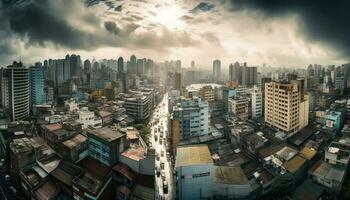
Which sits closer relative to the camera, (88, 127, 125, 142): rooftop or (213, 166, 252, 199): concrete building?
(213, 166, 252, 199): concrete building

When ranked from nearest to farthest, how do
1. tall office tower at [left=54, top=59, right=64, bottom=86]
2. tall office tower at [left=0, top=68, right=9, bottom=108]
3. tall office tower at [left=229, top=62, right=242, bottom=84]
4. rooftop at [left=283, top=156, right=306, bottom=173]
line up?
1. rooftop at [left=283, top=156, right=306, bottom=173]
2. tall office tower at [left=0, top=68, right=9, bottom=108]
3. tall office tower at [left=54, top=59, right=64, bottom=86]
4. tall office tower at [left=229, top=62, right=242, bottom=84]

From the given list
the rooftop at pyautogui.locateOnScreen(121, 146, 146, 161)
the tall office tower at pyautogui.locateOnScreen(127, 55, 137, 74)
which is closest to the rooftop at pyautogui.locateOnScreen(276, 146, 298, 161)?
the rooftop at pyautogui.locateOnScreen(121, 146, 146, 161)

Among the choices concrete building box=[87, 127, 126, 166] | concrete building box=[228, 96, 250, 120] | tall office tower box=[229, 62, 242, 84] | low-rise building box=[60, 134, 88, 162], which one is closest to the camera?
concrete building box=[87, 127, 126, 166]

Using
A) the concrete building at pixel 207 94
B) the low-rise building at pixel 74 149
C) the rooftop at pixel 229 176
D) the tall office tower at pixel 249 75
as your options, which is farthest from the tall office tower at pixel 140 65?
the rooftop at pixel 229 176

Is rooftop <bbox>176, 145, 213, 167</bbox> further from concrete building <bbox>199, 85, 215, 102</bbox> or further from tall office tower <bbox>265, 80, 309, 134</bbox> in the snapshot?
concrete building <bbox>199, 85, 215, 102</bbox>

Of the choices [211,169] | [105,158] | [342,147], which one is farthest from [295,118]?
[105,158]

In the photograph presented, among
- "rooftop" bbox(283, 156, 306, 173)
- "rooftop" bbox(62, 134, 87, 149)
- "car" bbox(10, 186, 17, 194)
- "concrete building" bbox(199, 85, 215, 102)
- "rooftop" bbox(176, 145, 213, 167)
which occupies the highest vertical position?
"concrete building" bbox(199, 85, 215, 102)

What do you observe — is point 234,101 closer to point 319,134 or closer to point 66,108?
point 319,134

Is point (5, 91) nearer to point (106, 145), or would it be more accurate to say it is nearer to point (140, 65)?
point (106, 145)

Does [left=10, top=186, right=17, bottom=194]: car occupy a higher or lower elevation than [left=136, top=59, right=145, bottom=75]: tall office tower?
lower
